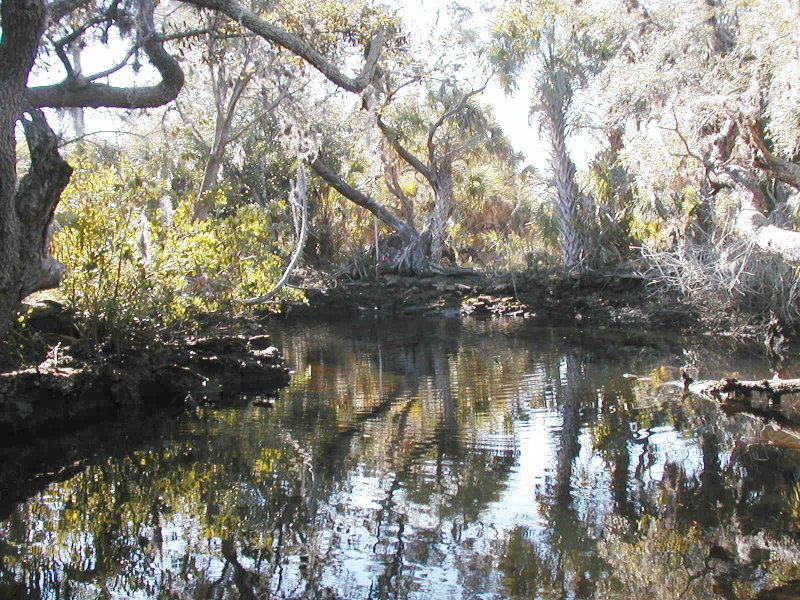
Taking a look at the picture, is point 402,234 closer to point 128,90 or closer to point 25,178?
point 128,90

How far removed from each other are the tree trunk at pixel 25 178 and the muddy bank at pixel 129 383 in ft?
11.4

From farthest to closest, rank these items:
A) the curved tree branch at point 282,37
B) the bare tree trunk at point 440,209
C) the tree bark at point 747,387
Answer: the bare tree trunk at point 440,209
the tree bark at point 747,387
the curved tree branch at point 282,37

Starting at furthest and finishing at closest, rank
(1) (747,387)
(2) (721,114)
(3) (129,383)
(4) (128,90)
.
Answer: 1. (2) (721,114)
2. (3) (129,383)
3. (1) (747,387)
4. (4) (128,90)

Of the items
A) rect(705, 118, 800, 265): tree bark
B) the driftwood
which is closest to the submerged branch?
the driftwood

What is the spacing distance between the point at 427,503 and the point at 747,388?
466 centimetres

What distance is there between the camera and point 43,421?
28.8ft

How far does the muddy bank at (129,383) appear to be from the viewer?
8.52 m

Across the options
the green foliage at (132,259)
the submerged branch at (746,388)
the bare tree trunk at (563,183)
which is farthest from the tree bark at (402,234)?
the submerged branch at (746,388)

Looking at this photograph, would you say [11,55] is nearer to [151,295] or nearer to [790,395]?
[151,295]

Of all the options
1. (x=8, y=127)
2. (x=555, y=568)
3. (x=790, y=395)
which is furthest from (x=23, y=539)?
(x=790, y=395)

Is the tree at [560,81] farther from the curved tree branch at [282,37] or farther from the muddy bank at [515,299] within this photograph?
the curved tree branch at [282,37]

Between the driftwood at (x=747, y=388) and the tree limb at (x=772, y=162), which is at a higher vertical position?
the tree limb at (x=772, y=162)

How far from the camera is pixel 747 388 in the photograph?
8.99 metres

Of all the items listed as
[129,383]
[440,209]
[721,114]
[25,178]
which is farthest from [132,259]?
[440,209]
